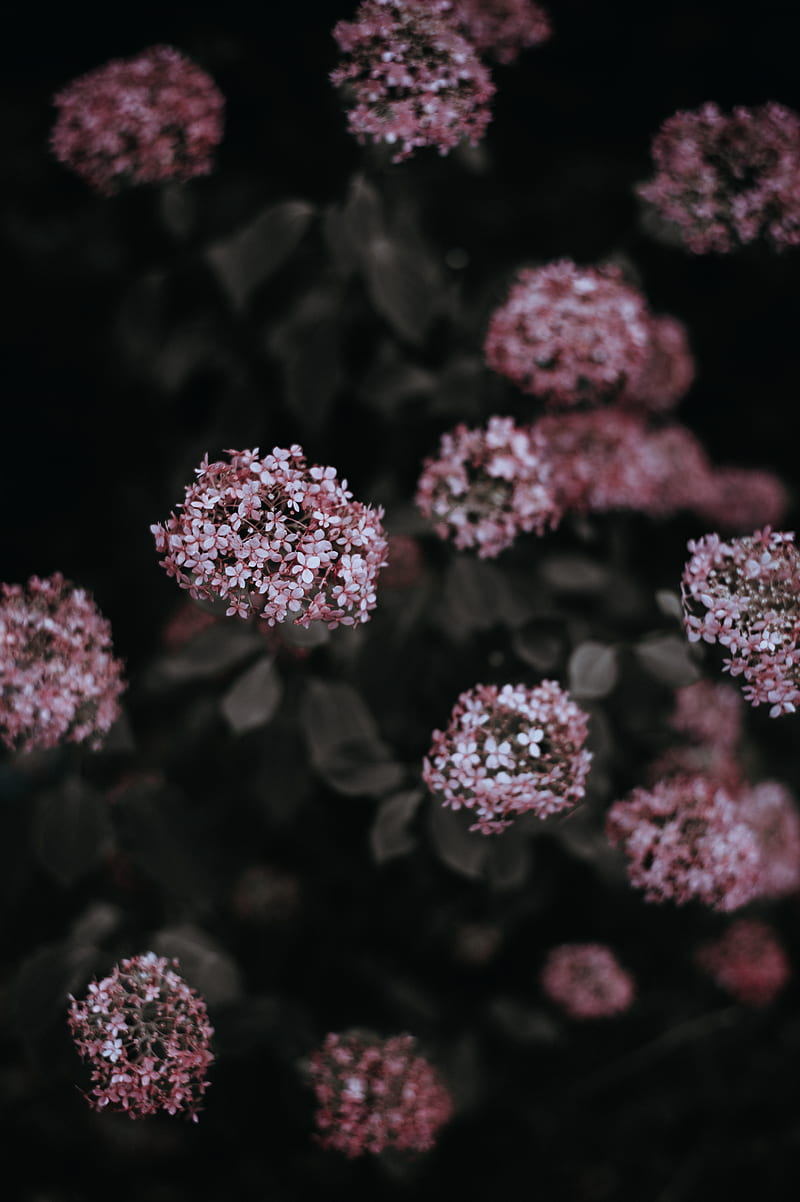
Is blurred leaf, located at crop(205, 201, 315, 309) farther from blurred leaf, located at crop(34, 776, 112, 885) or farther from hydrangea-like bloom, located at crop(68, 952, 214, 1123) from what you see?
hydrangea-like bloom, located at crop(68, 952, 214, 1123)

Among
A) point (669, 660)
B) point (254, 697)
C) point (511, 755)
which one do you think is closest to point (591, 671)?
point (669, 660)

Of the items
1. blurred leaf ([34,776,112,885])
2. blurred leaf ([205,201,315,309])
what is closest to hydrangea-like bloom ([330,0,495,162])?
blurred leaf ([205,201,315,309])

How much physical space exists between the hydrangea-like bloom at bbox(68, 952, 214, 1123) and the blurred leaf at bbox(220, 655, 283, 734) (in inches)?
12.4

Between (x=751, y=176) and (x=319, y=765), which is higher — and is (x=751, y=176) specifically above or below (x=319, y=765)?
above

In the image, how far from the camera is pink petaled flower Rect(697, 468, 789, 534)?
1.81 metres

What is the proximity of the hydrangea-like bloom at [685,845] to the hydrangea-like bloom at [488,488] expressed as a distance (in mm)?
373

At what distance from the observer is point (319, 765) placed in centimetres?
117

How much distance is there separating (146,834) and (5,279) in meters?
1.43

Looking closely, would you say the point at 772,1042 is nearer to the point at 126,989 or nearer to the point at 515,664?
the point at 515,664

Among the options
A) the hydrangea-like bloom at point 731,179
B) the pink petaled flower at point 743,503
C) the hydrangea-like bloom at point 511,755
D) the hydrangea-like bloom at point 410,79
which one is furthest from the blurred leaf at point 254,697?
the pink petaled flower at point 743,503

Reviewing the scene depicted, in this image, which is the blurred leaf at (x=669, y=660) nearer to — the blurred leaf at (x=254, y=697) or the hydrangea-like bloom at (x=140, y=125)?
the blurred leaf at (x=254, y=697)

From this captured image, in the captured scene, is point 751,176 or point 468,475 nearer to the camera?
point 468,475

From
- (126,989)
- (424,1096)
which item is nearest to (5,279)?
(126,989)

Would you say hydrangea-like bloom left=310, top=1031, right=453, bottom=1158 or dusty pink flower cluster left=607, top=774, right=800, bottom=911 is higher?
dusty pink flower cluster left=607, top=774, right=800, bottom=911
